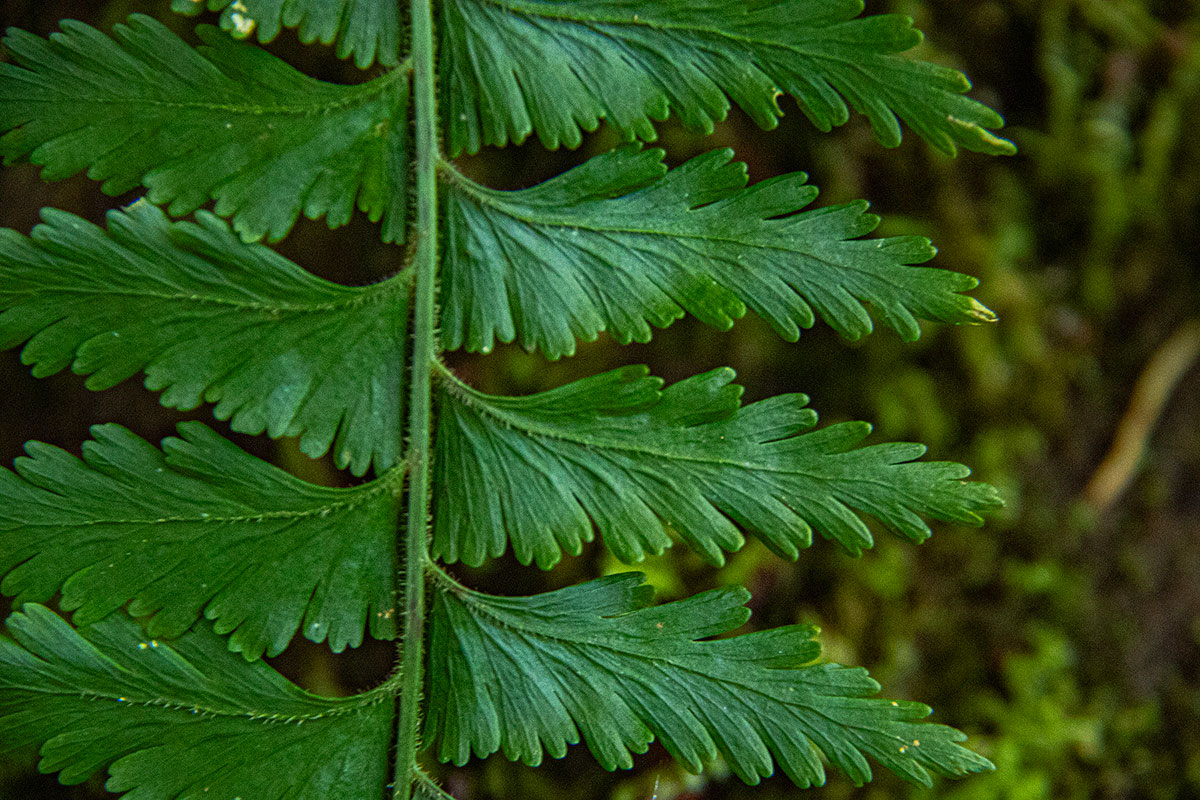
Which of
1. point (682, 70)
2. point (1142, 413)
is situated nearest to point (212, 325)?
point (682, 70)

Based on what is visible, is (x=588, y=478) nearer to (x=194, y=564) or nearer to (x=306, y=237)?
(x=194, y=564)

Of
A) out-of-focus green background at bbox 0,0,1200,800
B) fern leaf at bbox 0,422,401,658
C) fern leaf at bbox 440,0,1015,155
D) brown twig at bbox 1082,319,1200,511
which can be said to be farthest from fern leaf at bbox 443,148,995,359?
brown twig at bbox 1082,319,1200,511

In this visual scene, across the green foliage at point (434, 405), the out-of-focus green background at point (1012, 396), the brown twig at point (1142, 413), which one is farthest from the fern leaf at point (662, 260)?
the brown twig at point (1142, 413)

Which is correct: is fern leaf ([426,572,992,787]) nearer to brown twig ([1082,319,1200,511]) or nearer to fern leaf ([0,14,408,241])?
fern leaf ([0,14,408,241])

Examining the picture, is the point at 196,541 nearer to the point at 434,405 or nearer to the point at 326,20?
the point at 434,405

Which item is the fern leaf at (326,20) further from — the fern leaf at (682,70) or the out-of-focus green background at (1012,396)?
the out-of-focus green background at (1012,396)
